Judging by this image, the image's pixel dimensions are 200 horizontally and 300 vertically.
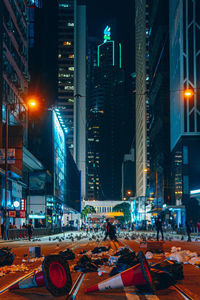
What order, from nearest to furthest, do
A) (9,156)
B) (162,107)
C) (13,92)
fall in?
(9,156) → (13,92) → (162,107)

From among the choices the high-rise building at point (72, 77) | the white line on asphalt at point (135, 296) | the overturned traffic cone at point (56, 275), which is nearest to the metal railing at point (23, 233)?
the white line on asphalt at point (135, 296)

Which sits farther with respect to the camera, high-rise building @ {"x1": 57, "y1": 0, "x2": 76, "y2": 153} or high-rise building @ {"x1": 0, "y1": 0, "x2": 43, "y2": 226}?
high-rise building @ {"x1": 57, "y1": 0, "x2": 76, "y2": 153}

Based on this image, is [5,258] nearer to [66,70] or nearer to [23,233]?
[23,233]

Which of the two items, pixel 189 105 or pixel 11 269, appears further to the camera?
pixel 189 105

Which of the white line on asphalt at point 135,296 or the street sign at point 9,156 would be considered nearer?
the white line on asphalt at point 135,296

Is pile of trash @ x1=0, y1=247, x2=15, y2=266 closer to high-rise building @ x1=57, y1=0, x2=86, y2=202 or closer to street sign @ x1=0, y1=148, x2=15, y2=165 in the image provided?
street sign @ x1=0, y1=148, x2=15, y2=165

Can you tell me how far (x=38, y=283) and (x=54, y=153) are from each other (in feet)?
216

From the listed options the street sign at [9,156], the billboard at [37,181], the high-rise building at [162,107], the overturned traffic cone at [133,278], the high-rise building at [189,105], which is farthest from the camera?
the high-rise building at [162,107]

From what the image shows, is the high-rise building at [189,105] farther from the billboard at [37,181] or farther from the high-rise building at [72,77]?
the high-rise building at [72,77]

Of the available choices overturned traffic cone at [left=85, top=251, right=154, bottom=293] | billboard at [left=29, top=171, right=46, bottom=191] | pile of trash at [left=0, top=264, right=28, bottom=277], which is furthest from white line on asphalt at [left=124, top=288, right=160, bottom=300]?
billboard at [left=29, top=171, right=46, bottom=191]

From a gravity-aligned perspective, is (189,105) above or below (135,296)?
above

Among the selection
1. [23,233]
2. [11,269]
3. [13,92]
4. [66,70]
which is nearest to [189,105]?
[13,92]

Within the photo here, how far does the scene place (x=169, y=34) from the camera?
9381 centimetres

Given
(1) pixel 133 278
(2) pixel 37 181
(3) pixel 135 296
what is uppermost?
(2) pixel 37 181
